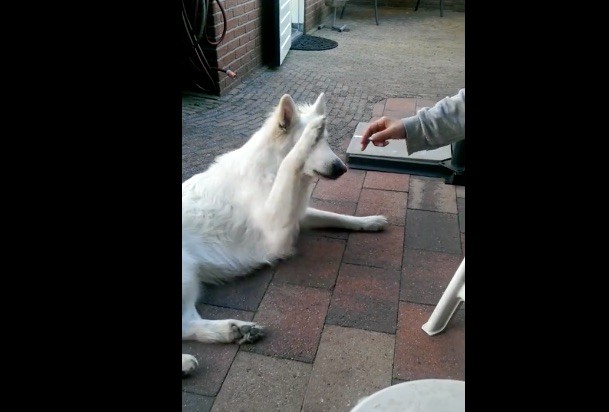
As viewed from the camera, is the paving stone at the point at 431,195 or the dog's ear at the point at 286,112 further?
the paving stone at the point at 431,195

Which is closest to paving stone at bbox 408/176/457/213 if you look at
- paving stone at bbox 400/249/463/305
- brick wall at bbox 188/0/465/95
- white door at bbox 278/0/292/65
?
paving stone at bbox 400/249/463/305

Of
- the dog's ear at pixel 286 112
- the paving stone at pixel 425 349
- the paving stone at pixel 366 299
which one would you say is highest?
the dog's ear at pixel 286 112

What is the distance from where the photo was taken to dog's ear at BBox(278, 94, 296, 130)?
8.34 ft

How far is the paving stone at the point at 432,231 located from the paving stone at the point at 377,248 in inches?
2.5

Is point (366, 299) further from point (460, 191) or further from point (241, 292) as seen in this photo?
point (460, 191)

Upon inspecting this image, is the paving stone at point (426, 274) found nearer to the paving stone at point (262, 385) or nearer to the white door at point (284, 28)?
the paving stone at point (262, 385)

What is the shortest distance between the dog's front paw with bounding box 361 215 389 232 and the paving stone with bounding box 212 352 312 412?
1128 millimetres

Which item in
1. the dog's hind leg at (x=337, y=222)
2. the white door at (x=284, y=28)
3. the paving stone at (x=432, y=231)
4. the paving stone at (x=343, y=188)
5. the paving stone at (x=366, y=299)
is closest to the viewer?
the paving stone at (x=366, y=299)

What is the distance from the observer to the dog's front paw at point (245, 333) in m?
2.04

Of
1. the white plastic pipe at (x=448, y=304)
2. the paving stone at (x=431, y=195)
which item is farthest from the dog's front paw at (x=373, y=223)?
the white plastic pipe at (x=448, y=304)
